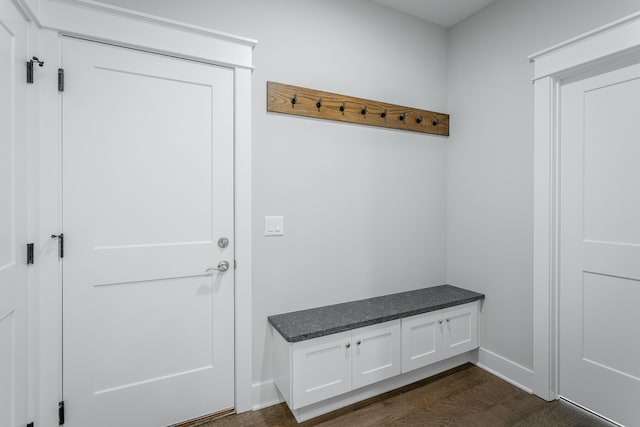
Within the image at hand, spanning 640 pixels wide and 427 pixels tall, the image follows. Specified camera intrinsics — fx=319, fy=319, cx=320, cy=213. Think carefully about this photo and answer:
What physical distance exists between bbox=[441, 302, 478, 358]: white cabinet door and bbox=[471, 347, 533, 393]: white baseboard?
123 mm

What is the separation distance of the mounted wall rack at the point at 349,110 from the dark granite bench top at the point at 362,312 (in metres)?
1.32

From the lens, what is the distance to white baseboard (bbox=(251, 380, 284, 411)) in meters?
2.02

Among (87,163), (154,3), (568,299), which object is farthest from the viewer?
(568,299)

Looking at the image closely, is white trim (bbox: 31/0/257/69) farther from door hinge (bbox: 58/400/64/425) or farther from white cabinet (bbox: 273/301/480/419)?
door hinge (bbox: 58/400/64/425)

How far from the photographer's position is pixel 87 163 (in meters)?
1.61

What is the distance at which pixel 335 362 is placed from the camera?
6.31ft

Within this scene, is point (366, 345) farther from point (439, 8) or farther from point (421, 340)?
point (439, 8)

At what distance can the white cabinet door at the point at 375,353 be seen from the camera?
78.4 inches

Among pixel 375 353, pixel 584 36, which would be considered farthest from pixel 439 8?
pixel 375 353

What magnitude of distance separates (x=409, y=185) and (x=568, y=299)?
130 centimetres

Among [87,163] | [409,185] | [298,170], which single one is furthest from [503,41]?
[87,163]

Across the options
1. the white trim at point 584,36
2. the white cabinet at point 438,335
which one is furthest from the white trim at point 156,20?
the white cabinet at point 438,335

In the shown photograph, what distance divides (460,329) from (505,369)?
1.31ft

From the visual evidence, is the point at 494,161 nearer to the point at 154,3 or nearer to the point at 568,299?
the point at 568,299
